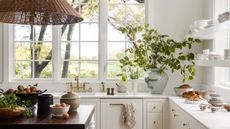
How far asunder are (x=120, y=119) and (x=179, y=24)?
1813 mm

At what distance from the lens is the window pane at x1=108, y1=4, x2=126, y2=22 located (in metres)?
5.48

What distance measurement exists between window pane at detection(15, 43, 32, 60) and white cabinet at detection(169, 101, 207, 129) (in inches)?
97.1

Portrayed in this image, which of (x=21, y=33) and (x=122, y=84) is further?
Result: (x=21, y=33)

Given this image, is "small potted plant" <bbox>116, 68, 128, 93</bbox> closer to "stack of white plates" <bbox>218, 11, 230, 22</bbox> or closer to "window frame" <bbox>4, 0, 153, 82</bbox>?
"window frame" <bbox>4, 0, 153, 82</bbox>

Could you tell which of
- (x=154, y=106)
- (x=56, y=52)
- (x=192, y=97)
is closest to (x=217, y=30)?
(x=192, y=97)

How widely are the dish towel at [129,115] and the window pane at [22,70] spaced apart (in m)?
1.76

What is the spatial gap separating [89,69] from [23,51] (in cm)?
112

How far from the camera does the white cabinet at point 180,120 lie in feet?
10.1

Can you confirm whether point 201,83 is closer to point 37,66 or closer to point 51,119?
point 37,66

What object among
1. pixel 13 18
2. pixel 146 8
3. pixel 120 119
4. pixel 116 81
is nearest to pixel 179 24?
pixel 146 8

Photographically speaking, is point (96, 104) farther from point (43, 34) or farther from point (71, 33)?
point (43, 34)

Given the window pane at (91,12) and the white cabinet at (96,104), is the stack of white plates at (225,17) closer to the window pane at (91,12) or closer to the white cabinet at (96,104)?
the white cabinet at (96,104)

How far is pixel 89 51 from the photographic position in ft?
18.1

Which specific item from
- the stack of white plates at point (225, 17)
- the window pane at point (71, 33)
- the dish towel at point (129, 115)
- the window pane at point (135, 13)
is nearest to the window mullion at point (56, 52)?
the window pane at point (71, 33)
